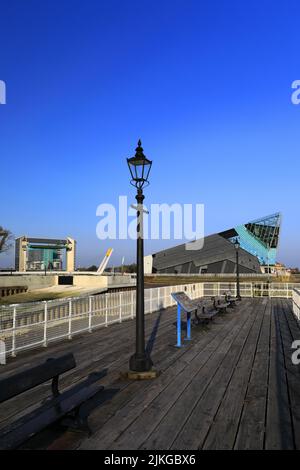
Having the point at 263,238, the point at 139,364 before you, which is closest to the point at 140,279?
the point at 139,364

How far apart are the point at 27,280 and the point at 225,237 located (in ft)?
189

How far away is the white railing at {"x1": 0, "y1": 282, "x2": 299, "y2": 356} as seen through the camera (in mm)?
8453

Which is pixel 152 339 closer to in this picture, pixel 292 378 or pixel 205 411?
pixel 292 378

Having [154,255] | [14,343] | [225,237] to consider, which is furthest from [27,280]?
[154,255]

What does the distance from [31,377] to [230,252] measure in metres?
88.6

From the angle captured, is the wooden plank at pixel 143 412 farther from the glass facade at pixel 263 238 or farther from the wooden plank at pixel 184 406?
the glass facade at pixel 263 238

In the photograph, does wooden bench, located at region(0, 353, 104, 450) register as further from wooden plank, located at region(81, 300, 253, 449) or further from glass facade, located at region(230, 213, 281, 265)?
glass facade, located at region(230, 213, 281, 265)

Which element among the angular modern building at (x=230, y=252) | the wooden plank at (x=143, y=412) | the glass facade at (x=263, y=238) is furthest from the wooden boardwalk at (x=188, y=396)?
the glass facade at (x=263, y=238)

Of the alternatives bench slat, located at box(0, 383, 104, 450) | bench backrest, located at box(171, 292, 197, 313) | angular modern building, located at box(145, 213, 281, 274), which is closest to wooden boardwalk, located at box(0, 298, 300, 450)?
bench slat, located at box(0, 383, 104, 450)

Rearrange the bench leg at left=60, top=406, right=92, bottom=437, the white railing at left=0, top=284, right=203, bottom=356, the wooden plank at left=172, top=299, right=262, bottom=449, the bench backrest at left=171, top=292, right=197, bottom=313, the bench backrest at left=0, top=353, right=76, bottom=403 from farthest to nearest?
the bench backrest at left=171, top=292, right=197, bottom=313 → the white railing at left=0, top=284, right=203, bottom=356 → the bench leg at left=60, top=406, right=92, bottom=437 → the wooden plank at left=172, top=299, right=262, bottom=449 → the bench backrest at left=0, top=353, right=76, bottom=403

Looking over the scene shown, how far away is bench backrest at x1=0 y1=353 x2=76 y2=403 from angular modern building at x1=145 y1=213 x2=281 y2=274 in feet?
260

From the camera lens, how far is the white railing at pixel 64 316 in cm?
845
